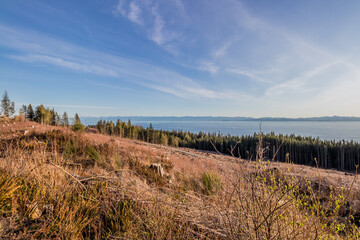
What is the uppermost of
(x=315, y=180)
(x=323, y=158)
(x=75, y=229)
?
(x=75, y=229)

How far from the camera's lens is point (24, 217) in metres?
2.12

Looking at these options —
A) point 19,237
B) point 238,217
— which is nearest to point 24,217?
point 19,237

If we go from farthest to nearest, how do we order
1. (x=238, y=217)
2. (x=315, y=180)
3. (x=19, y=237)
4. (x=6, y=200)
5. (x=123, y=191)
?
(x=315, y=180) → (x=123, y=191) → (x=6, y=200) → (x=238, y=217) → (x=19, y=237)

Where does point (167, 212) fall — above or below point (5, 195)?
below

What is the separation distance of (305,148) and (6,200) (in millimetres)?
63955

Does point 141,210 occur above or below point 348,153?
above

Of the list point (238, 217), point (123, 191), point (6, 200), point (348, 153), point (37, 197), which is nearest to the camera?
Result: point (238, 217)

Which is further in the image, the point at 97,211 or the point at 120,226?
the point at 97,211

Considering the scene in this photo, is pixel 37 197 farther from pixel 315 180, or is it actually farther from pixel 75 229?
pixel 315 180

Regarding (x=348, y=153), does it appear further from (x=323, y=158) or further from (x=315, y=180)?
(x=315, y=180)

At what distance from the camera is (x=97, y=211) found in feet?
8.51

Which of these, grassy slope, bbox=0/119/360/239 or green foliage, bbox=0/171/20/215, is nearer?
grassy slope, bbox=0/119/360/239

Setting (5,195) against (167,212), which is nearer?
(5,195)

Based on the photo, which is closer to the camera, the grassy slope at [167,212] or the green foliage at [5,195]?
the grassy slope at [167,212]
